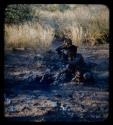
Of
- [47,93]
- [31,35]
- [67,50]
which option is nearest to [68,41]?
[67,50]

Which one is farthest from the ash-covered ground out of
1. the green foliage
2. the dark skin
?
the green foliage

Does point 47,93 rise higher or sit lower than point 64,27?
lower

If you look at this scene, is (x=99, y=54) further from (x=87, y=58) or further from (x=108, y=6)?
(x=108, y=6)

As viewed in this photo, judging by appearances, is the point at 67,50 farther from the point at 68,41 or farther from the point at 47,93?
the point at 47,93

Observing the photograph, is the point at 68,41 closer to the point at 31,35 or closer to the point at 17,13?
the point at 31,35

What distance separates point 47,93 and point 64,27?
405 mm

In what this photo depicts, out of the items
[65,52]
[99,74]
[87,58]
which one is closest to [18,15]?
[65,52]

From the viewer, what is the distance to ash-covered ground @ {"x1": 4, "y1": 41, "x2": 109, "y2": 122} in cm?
140

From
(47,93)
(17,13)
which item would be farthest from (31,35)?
(47,93)

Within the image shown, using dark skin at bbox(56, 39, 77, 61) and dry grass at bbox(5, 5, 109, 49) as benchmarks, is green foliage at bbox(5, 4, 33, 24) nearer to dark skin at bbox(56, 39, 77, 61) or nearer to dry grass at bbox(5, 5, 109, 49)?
dry grass at bbox(5, 5, 109, 49)

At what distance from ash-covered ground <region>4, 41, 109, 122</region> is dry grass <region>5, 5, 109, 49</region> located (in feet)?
0.24

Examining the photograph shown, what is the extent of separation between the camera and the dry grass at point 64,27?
1.41m

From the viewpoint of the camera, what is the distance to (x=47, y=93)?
1412 millimetres

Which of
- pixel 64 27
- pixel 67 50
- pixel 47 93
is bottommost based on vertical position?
pixel 47 93
